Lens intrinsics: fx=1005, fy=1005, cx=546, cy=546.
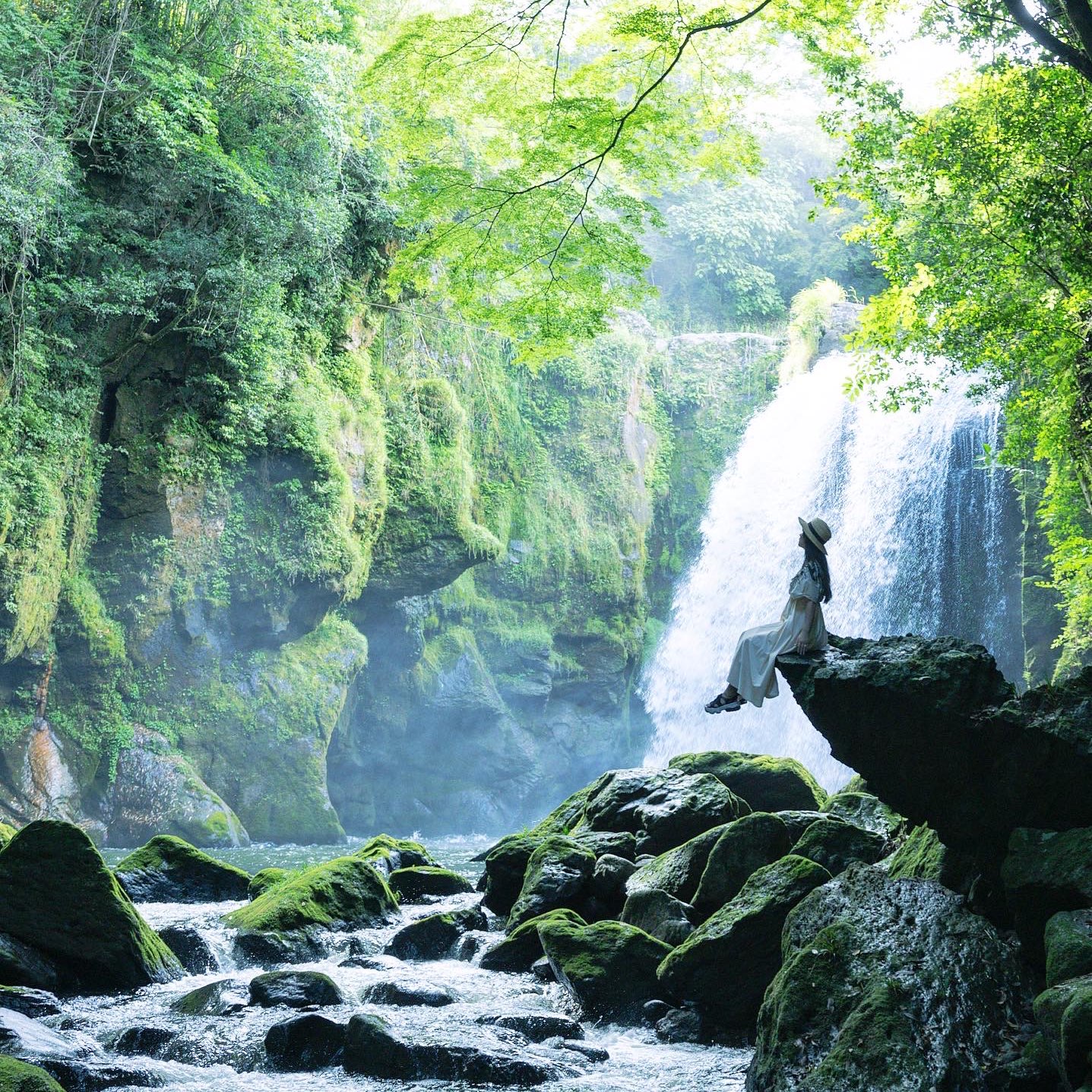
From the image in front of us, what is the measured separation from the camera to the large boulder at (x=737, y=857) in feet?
23.9

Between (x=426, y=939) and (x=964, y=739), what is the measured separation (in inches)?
197

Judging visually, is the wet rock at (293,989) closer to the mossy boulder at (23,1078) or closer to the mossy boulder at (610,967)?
the mossy boulder at (610,967)

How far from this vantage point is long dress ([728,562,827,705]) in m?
6.16

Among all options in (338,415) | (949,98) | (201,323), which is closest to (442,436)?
(338,415)

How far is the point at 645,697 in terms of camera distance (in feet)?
86.6

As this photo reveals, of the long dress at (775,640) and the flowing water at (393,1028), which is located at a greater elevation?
the long dress at (775,640)

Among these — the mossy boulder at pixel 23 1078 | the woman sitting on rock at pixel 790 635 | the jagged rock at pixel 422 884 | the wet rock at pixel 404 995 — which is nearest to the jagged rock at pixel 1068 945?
the woman sitting on rock at pixel 790 635

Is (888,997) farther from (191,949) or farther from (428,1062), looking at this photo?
(191,949)

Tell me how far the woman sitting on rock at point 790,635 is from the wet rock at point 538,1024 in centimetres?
219

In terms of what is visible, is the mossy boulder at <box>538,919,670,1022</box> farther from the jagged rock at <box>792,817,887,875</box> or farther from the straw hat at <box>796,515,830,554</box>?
the straw hat at <box>796,515,830,554</box>

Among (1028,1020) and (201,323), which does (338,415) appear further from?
(1028,1020)

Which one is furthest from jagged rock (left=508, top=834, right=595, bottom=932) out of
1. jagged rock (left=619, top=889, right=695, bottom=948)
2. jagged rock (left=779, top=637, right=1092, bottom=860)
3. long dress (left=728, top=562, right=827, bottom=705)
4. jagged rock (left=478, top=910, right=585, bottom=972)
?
jagged rock (left=779, top=637, right=1092, bottom=860)

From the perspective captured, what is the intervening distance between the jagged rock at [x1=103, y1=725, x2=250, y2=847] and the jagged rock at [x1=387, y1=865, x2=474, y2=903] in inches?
250

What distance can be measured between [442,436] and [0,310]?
9757 mm
